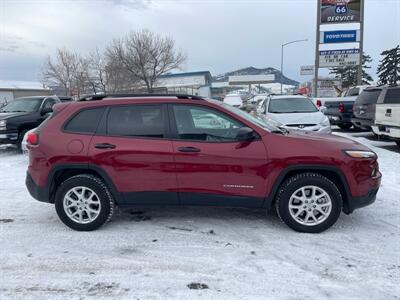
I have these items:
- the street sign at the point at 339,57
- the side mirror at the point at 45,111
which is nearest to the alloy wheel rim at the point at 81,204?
the side mirror at the point at 45,111

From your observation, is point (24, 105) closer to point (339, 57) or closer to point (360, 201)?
point (360, 201)

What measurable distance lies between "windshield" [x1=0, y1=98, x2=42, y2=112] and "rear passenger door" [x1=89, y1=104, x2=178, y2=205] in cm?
814

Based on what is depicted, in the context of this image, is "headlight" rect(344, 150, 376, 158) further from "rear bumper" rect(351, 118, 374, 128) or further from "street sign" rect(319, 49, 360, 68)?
"street sign" rect(319, 49, 360, 68)

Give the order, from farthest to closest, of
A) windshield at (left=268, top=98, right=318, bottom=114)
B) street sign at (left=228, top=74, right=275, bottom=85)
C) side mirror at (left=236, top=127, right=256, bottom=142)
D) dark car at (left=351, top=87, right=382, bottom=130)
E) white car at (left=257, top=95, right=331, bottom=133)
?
street sign at (left=228, top=74, right=275, bottom=85) < dark car at (left=351, top=87, right=382, bottom=130) < windshield at (left=268, top=98, right=318, bottom=114) < white car at (left=257, top=95, right=331, bottom=133) < side mirror at (left=236, top=127, right=256, bottom=142)

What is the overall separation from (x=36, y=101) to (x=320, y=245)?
34.4ft

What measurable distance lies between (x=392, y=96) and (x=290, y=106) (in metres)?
2.74

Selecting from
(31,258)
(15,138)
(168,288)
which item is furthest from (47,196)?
(15,138)

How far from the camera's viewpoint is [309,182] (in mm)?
4199

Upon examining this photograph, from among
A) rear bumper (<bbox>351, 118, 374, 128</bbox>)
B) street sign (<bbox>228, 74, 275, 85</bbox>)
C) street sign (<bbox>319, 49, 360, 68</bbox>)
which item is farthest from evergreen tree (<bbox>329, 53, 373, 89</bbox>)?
rear bumper (<bbox>351, 118, 374, 128</bbox>)

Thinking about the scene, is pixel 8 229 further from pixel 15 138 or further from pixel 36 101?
pixel 36 101

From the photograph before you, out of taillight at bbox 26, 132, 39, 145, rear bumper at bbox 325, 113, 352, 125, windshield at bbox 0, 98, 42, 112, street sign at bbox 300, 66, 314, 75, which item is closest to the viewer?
taillight at bbox 26, 132, 39, 145

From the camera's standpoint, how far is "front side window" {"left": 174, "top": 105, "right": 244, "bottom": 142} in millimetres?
4285

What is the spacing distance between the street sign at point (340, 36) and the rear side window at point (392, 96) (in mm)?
11038

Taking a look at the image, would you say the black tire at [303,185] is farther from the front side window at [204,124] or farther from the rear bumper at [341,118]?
the rear bumper at [341,118]
